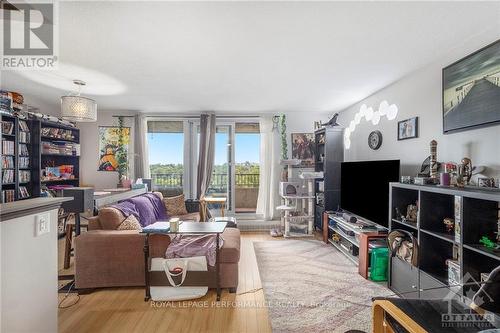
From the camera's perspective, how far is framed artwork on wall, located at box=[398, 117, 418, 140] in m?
2.76

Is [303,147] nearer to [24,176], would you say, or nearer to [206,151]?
[206,151]

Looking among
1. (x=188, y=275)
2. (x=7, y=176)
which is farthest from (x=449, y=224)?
(x=7, y=176)

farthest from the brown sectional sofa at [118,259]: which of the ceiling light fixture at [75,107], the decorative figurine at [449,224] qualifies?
the decorative figurine at [449,224]

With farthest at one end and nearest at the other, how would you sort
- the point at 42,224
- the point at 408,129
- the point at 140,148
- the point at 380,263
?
1. the point at 140,148
2. the point at 408,129
3. the point at 380,263
4. the point at 42,224

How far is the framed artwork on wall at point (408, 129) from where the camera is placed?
276 cm

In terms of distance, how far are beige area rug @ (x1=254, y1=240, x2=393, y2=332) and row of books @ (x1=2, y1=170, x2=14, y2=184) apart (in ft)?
12.4

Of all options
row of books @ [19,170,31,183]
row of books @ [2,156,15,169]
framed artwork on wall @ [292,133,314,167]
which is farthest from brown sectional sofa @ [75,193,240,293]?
framed artwork on wall @ [292,133,314,167]

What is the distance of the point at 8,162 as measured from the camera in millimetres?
3502

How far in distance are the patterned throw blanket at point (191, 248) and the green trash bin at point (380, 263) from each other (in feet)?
5.76

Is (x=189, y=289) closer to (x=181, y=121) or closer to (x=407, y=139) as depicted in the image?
(x=407, y=139)

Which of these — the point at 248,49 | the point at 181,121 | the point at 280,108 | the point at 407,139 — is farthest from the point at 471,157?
the point at 181,121

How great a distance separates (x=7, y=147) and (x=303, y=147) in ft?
15.9

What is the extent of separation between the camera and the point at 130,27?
1.92 m

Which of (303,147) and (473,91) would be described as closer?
(473,91)
